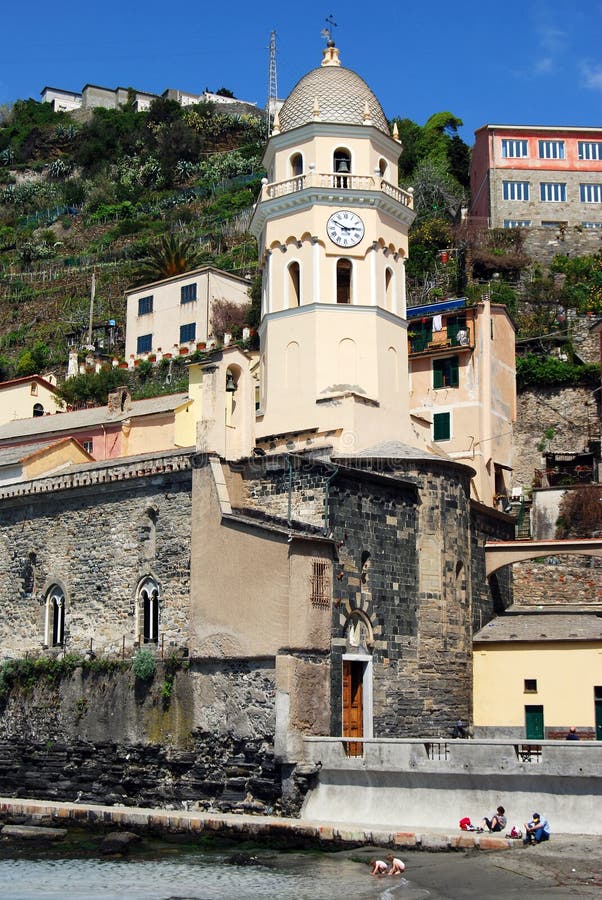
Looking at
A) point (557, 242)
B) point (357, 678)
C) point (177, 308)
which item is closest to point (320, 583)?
point (357, 678)

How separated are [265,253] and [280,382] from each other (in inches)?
154

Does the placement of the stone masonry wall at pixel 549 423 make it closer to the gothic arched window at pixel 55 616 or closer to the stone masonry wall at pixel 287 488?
Result: the stone masonry wall at pixel 287 488

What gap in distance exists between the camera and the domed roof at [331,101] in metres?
35.5

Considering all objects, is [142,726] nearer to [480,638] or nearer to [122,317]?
[480,638]

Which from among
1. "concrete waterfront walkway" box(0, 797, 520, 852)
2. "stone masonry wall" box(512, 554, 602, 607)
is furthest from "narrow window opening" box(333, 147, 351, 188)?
"concrete waterfront walkway" box(0, 797, 520, 852)

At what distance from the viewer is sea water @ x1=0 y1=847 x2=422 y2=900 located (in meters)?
20.4

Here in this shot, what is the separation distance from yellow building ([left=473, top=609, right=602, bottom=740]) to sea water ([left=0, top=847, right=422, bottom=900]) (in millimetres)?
9675

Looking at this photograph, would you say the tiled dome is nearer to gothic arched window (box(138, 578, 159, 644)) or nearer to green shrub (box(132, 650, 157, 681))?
gothic arched window (box(138, 578, 159, 644))

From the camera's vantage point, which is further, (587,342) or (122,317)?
(122,317)

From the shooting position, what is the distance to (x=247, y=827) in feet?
81.7

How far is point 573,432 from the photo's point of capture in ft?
158

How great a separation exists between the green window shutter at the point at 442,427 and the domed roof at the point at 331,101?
1287cm

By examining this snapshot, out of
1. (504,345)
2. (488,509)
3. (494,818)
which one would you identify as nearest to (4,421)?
(504,345)

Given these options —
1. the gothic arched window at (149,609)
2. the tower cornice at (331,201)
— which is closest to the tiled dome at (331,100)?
the tower cornice at (331,201)
